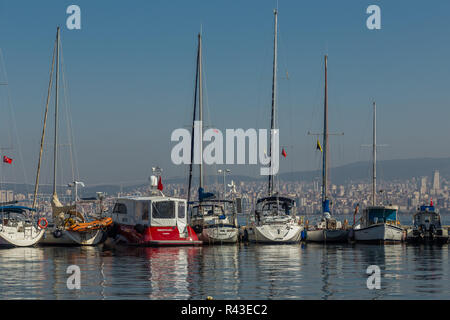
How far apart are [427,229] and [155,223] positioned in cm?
2320

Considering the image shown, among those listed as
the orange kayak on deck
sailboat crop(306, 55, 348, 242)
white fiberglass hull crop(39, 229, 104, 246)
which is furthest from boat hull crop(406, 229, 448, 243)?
white fiberglass hull crop(39, 229, 104, 246)

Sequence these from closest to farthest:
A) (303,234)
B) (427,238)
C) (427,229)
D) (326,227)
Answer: (303,234), (427,238), (427,229), (326,227)

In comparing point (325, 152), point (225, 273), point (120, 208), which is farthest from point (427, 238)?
point (225, 273)

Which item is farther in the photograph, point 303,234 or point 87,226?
point 303,234

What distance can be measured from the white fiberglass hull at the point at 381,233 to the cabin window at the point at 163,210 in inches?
623

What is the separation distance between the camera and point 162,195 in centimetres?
5888

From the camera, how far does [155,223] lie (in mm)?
55156

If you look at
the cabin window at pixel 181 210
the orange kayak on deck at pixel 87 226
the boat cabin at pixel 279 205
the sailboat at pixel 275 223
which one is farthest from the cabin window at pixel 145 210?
the boat cabin at pixel 279 205

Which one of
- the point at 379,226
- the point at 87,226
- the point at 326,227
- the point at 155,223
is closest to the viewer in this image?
the point at 155,223

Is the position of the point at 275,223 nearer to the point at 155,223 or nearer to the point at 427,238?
the point at 155,223

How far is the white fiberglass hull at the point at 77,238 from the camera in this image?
189 ft
